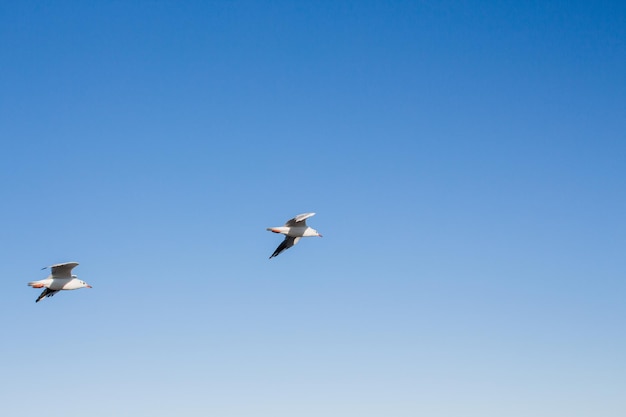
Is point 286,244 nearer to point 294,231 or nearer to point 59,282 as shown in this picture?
point 294,231

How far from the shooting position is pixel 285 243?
106 metres

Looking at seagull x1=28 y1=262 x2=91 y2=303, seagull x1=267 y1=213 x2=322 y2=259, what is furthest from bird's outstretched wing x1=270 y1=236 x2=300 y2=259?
seagull x1=28 y1=262 x2=91 y2=303

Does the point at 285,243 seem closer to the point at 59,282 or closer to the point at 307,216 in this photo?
the point at 307,216

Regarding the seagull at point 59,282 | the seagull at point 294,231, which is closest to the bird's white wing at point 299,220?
the seagull at point 294,231

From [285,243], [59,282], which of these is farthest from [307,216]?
[59,282]

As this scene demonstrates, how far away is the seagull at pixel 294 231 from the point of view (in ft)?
331

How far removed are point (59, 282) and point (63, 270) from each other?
1999 millimetres

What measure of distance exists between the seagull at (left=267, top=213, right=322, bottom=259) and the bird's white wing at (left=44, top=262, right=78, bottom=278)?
22.0 metres

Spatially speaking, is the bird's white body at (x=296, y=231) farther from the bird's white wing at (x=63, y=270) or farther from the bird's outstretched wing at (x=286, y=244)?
the bird's white wing at (x=63, y=270)

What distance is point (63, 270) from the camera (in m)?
97.7

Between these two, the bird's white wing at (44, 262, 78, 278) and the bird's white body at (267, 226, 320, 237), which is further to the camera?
the bird's white body at (267, 226, 320, 237)

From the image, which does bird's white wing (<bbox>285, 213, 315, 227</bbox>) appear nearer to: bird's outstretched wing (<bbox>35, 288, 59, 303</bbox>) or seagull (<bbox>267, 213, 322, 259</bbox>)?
seagull (<bbox>267, 213, 322, 259</bbox>)

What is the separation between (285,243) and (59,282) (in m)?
26.2

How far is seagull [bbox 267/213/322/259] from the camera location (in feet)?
331
